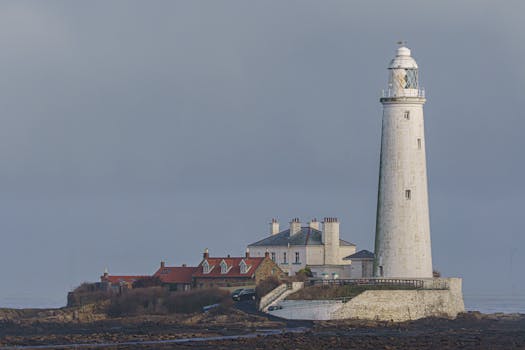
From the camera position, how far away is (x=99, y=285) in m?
76.8

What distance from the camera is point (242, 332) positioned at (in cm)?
5675

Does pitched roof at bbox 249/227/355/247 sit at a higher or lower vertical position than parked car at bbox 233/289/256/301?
higher

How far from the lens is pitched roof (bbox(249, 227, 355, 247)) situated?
7850 cm

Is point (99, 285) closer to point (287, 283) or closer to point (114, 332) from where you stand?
point (287, 283)

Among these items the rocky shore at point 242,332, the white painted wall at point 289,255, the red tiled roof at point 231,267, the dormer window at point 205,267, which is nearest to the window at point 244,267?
the red tiled roof at point 231,267

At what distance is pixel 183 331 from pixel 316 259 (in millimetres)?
21356

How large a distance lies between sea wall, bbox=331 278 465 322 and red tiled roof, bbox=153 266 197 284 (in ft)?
46.3

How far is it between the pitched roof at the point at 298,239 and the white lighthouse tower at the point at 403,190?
12278mm

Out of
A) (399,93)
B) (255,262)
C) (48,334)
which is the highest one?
(399,93)

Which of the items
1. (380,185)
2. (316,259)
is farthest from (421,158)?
(316,259)

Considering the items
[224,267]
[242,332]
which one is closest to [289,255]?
[224,267]

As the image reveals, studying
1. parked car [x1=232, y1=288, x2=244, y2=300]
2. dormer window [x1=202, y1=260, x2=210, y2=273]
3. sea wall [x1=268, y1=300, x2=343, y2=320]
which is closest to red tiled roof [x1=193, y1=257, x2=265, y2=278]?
dormer window [x1=202, y1=260, x2=210, y2=273]

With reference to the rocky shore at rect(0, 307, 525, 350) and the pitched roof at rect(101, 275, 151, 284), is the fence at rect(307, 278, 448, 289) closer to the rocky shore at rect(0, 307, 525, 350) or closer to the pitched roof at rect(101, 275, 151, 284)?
the rocky shore at rect(0, 307, 525, 350)

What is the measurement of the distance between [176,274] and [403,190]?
15.7m
